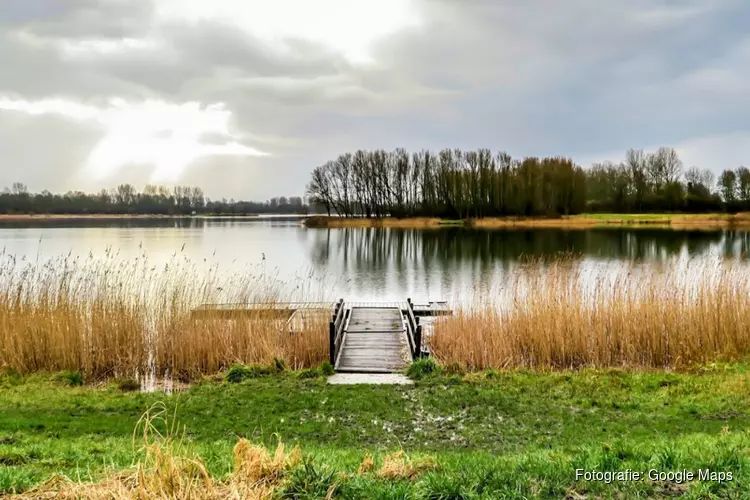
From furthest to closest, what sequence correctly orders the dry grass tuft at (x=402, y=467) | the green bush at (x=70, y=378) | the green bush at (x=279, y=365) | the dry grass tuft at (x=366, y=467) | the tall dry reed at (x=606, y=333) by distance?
the tall dry reed at (x=606, y=333) < the green bush at (x=279, y=365) < the green bush at (x=70, y=378) < the dry grass tuft at (x=366, y=467) < the dry grass tuft at (x=402, y=467)

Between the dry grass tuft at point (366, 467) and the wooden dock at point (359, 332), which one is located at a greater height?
the dry grass tuft at point (366, 467)

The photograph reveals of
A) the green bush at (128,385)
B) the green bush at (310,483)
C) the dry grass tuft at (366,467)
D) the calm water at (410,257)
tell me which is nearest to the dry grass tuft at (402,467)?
the dry grass tuft at (366,467)

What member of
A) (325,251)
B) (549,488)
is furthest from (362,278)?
(549,488)

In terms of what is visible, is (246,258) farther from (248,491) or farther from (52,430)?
(248,491)

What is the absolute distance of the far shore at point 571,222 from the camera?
165 feet

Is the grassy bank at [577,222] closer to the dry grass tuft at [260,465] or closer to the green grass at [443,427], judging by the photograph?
the green grass at [443,427]

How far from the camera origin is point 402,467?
131 inches

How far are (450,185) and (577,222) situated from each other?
1411 centimetres

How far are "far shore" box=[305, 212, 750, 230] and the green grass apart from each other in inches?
1811

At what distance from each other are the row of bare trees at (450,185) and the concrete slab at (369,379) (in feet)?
170

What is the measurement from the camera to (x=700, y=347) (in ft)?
28.1

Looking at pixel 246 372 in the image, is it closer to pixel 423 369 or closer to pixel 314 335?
pixel 314 335

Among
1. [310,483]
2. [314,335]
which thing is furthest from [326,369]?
[310,483]

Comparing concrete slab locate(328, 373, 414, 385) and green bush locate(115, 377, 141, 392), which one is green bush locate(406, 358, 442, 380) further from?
green bush locate(115, 377, 141, 392)
